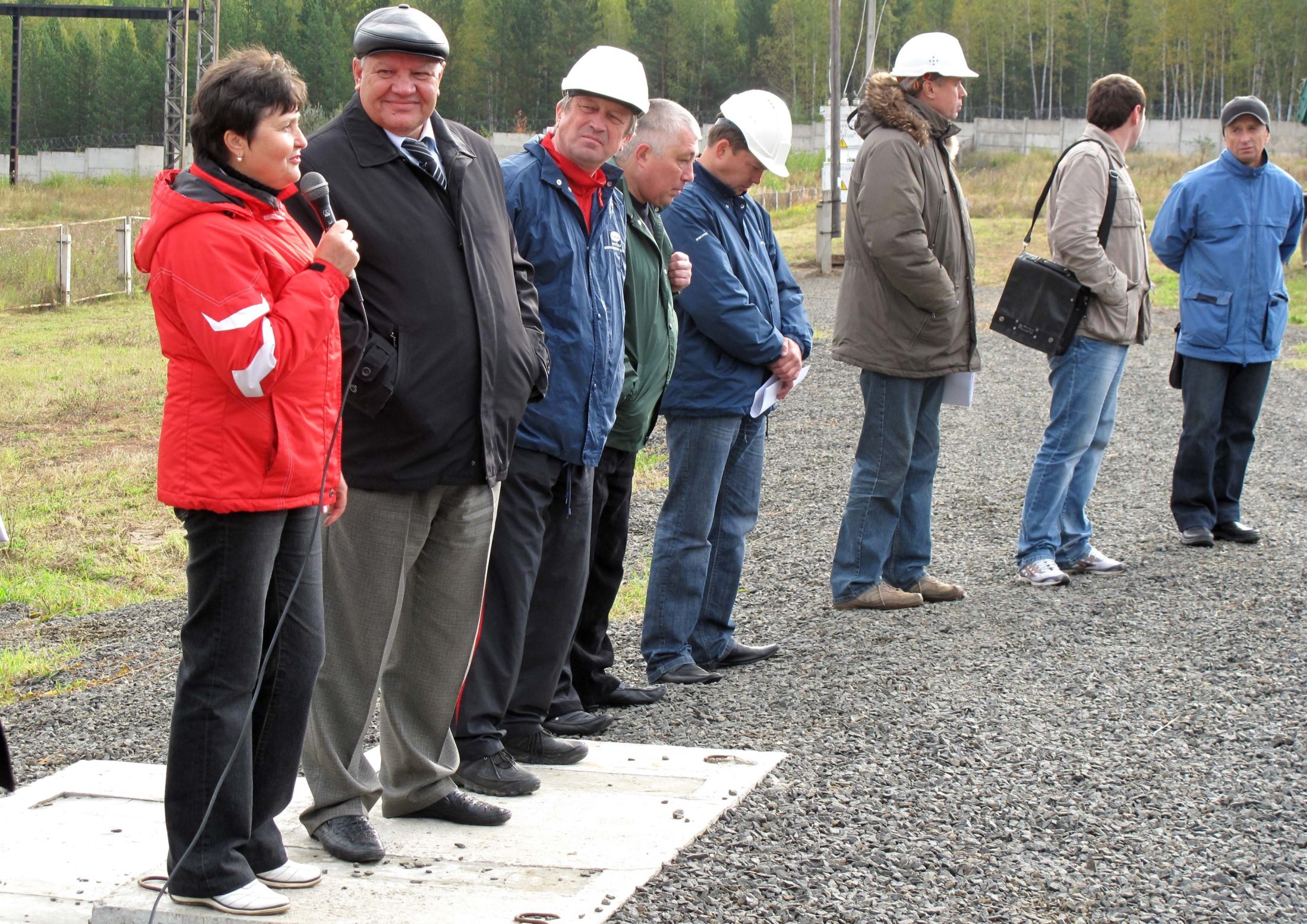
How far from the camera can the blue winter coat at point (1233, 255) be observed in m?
7.37

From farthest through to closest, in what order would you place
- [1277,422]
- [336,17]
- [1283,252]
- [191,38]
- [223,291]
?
[336,17]
[191,38]
[1277,422]
[1283,252]
[223,291]

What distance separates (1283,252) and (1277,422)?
509 cm

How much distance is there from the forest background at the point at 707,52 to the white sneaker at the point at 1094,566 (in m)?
87.4

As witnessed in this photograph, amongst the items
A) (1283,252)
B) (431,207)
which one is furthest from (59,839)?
(1283,252)

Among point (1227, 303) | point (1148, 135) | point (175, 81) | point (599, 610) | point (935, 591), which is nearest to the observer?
point (599, 610)

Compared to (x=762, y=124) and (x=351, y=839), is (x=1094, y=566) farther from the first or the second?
(x=351, y=839)

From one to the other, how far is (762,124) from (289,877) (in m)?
3.28

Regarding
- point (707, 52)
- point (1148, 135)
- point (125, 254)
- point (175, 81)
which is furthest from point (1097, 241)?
point (707, 52)

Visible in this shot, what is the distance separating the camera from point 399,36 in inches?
136

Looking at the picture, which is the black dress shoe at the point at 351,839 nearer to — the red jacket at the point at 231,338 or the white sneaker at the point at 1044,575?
the red jacket at the point at 231,338

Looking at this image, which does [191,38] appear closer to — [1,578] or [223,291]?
[1,578]

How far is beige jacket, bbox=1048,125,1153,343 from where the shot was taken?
21.5 ft

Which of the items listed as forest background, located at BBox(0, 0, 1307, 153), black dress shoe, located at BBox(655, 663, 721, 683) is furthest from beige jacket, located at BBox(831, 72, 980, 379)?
forest background, located at BBox(0, 0, 1307, 153)

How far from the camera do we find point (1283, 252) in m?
7.60
